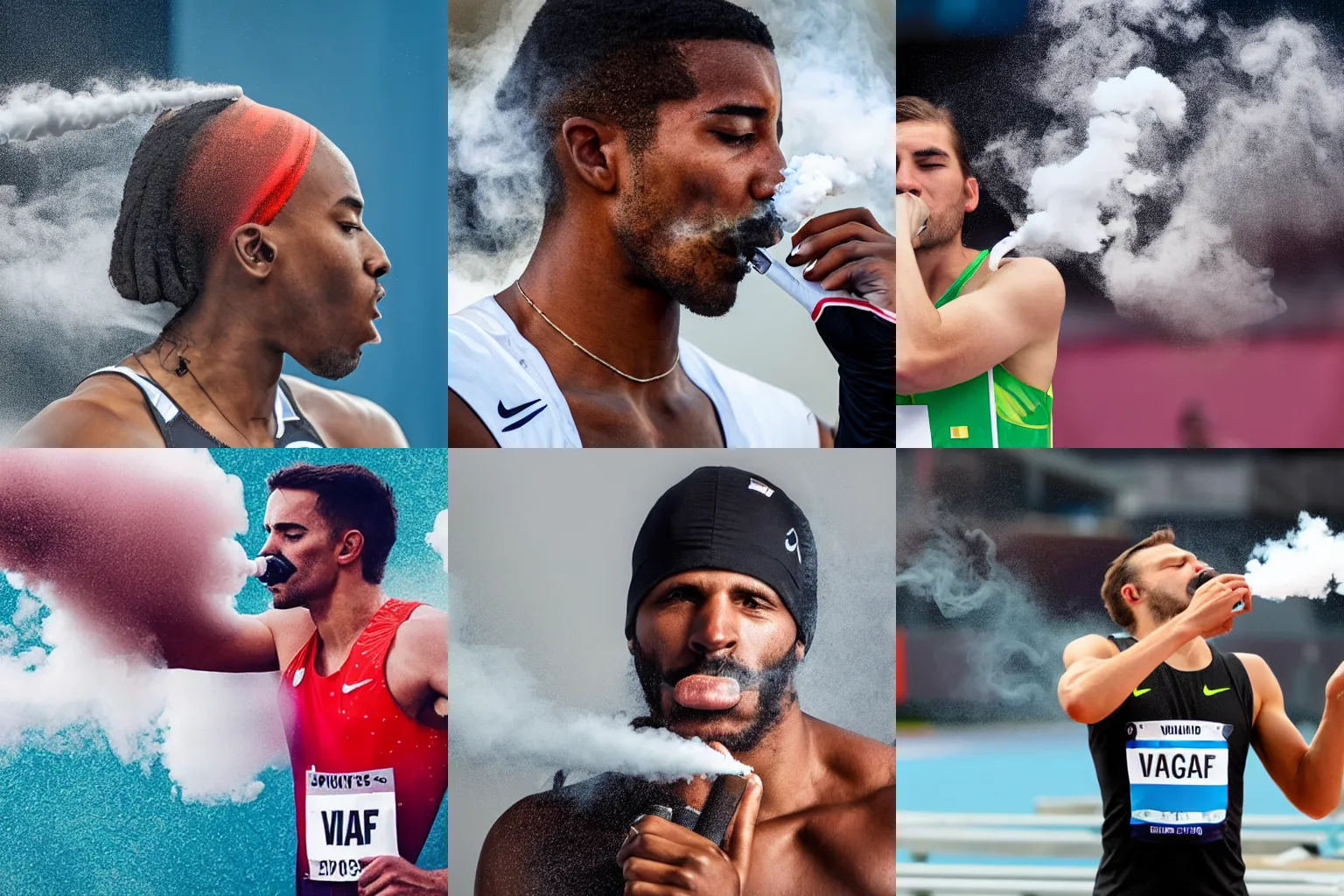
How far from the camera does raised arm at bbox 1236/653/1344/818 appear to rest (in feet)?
11.9

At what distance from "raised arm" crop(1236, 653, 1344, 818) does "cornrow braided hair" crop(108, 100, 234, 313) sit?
2.75 metres

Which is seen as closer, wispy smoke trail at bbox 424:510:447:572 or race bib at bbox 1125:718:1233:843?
race bib at bbox 1125:718:1233:843

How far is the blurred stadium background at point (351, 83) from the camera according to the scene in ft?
12.0

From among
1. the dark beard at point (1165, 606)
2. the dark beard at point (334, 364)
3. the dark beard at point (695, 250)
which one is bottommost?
the dark beard at point (1165, 606)

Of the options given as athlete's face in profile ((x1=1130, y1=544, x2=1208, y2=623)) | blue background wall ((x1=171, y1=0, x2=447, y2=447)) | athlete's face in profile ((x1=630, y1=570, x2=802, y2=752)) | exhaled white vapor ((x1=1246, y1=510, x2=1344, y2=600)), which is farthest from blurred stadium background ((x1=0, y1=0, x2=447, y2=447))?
exhaled white vapor ((x1=1246, y1=510, x2=1344, y2=600))

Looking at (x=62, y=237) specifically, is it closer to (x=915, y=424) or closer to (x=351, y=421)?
(x=351, y=421)

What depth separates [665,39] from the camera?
3602mm

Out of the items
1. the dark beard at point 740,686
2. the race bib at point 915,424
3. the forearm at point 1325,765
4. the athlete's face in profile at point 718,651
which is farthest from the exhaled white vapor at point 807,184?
the forearm at point 1325,765

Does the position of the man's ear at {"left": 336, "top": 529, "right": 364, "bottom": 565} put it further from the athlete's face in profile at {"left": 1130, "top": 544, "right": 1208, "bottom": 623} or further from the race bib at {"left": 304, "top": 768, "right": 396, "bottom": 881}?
the athlete's face in profile at {"left": 1130, "top": 544, "right": 1208, "bottom": 623}

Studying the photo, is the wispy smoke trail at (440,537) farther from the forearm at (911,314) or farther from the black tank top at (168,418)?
the forearm at (911,314)

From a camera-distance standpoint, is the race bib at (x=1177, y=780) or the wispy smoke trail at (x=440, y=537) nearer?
the race bib at (x=1177, y=780)

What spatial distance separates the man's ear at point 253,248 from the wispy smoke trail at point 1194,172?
5.82 ft

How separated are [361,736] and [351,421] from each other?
30.6 inches

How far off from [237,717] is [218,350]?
90 cm
